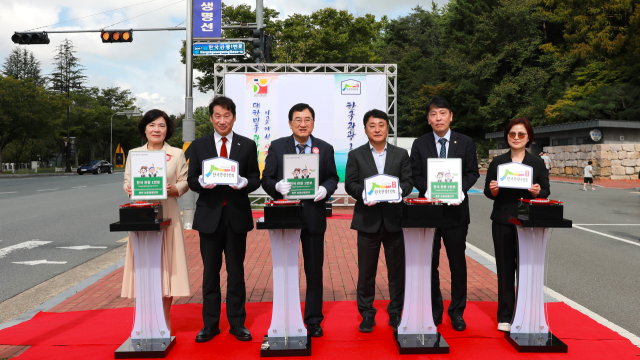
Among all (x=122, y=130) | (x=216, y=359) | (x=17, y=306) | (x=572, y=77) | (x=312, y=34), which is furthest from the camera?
(x=122, y=130)

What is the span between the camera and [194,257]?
25.1ft

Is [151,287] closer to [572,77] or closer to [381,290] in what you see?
[381,290]

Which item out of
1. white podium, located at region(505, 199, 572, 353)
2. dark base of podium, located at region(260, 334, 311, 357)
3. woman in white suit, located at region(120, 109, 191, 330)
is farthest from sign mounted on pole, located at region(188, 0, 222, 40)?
white podium, located at region(505, 199, 572, 353)

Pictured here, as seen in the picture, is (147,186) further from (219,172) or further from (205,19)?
(205,19)

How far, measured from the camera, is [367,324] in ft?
14.1

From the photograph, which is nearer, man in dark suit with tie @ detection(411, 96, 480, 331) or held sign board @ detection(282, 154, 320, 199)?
held sign board @ detection(282, 154, 320, 199)

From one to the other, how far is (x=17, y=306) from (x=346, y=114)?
984 cm

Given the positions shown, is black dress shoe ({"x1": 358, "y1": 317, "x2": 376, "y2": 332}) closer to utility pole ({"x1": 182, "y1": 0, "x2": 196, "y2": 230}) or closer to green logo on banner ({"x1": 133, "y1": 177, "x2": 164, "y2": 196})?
green logo on banner ({"x1": 133, "y1": 177, "x2": 164, "y2": 196})

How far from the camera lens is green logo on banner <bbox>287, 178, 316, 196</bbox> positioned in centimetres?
383

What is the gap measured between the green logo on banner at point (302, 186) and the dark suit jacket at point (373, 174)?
1.68 feet

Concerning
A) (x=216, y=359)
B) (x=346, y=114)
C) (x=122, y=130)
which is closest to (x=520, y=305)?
(x=216, y=359)

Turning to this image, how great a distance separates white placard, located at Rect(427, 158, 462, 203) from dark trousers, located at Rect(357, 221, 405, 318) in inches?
26.0

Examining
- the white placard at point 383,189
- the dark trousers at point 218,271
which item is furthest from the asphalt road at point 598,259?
the dark trousers at point 218,271

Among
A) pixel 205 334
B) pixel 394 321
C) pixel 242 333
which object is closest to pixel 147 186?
pixel 205 334
